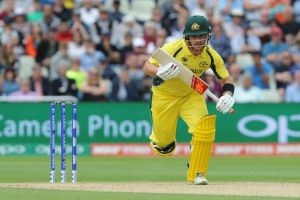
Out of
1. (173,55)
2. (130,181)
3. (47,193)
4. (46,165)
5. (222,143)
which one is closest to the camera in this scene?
(47,193)

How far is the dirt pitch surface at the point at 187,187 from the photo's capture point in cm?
864

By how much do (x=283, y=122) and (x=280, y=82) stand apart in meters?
1.26

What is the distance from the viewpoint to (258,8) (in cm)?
1842

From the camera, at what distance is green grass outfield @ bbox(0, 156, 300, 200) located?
830cm

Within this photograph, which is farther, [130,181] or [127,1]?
[127,1]

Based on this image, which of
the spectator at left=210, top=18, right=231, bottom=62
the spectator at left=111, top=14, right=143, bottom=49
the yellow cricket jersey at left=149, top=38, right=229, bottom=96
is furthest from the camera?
the spectator at left=111, top=14, right=143, bottom=49

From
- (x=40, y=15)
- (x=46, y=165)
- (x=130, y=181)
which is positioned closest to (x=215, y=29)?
(x=40, y=15)

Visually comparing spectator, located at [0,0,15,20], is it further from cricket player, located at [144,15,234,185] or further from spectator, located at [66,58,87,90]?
cricket player, located at [144,15,234,185]

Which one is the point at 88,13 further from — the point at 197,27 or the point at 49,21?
the point at 197,27

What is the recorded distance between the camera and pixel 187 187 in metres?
9.21

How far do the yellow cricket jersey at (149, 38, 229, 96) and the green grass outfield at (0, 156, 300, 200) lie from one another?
1147 millimetres

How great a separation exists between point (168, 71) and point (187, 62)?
1.68 ft

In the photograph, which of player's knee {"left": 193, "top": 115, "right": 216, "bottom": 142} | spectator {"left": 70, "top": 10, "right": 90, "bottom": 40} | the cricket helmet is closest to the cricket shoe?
player's knee {"left": 193, "top": 115, "right": 216, "bottom": 142}

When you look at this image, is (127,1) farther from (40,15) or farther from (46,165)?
(46,165)
